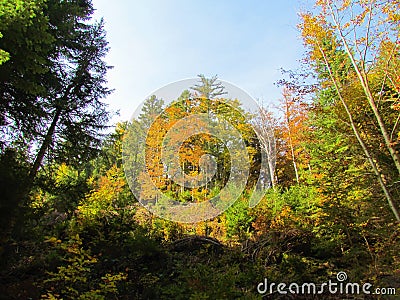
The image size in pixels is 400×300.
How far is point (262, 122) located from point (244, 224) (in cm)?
688

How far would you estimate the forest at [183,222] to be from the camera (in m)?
4.01

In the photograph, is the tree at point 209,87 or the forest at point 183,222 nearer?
the forest at point 183,222

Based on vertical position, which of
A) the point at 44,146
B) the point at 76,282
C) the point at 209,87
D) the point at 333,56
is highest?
the point at 209,87

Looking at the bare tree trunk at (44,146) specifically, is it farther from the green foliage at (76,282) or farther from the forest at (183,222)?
the green foliage at (76,282)

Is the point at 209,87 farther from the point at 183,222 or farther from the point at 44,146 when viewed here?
the point at 44,146

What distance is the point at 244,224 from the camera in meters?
9.73

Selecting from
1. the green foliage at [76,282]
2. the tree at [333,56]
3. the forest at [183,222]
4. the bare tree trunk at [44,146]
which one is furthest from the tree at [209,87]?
the green foliage at [76,282]

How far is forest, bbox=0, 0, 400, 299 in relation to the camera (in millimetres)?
4008

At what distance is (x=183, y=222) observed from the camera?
35.0 feet

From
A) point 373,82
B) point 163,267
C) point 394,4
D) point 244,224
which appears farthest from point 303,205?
point 394,4

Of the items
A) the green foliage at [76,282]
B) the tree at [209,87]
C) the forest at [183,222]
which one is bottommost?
the green foliage at [76,282]

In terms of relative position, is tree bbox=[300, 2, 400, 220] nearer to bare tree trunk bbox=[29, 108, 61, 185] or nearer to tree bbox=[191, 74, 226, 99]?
bare tree trunk bbox=[29, 108, 61, 185]

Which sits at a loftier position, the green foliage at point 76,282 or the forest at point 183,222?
the forest at point 183,222

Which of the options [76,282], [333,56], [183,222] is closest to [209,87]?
[183,222]
